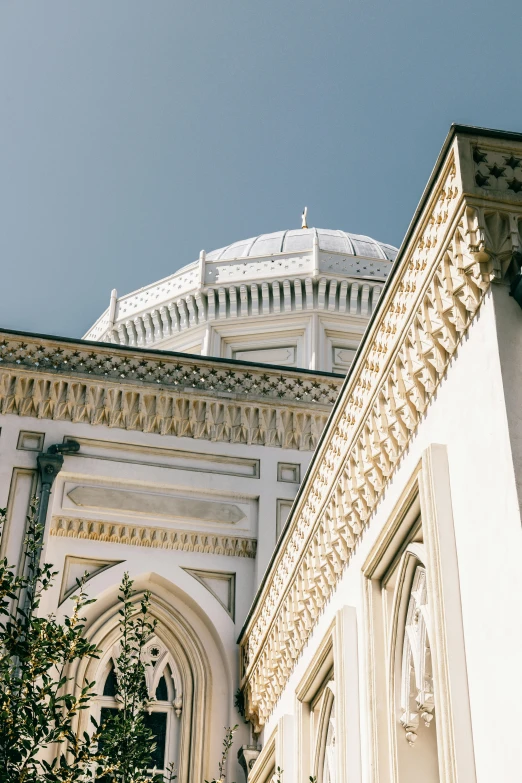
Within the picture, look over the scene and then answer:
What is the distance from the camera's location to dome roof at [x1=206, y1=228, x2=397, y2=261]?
49.7ft

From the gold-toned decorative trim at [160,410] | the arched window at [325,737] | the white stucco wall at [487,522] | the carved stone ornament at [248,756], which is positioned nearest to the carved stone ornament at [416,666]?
the white stucco wall at [487,522]

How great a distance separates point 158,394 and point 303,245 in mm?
5289

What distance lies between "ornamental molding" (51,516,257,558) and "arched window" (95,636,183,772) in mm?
800

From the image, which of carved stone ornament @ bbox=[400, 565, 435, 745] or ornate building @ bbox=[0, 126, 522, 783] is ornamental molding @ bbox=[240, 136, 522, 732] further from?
carved stone ornament @ bbox=[400, 565, 435, 745]

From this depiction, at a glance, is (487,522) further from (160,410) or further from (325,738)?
(160,410)

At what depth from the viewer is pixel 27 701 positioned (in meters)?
4.74

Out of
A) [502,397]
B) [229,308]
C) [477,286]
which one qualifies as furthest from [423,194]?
[229,308]

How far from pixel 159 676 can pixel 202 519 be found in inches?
52.7

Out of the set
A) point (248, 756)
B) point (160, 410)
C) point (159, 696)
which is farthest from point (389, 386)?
point (160, 410)

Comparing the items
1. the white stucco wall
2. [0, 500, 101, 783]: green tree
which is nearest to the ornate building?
the white stucco wall

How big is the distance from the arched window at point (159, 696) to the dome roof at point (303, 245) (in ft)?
20.8

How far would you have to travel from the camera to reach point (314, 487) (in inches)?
282

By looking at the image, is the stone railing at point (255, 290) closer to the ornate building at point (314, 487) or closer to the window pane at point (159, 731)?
the ornate building at point (314, 487)

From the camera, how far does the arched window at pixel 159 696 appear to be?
9180 millimetres
